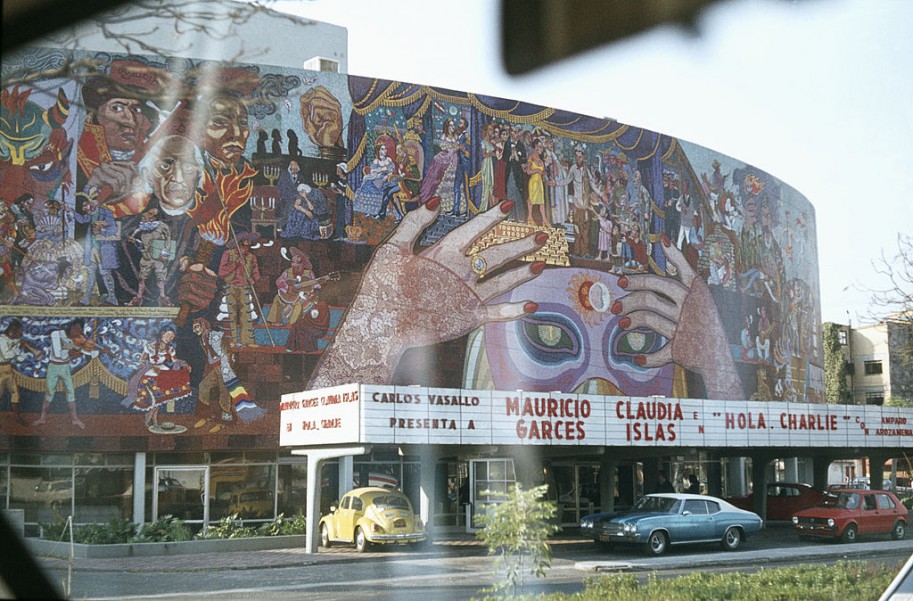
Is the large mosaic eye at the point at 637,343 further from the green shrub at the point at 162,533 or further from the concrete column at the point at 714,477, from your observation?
the green shrub at the point at 162,533

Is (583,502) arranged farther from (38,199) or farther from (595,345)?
(38,199)

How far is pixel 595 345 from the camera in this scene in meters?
37.4

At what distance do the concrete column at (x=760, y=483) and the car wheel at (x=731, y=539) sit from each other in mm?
8986

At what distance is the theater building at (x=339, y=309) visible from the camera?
96.2 feet

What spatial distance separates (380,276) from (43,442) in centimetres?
1132

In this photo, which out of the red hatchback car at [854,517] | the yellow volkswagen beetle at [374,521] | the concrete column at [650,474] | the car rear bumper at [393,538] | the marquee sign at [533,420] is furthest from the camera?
the concrete column at [650,474]

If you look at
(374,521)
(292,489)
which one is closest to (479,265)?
(292,489)

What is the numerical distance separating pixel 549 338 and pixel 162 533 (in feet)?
49.4

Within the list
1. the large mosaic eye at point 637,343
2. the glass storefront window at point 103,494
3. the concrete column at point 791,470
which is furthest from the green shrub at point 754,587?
the concrete column at point 791,470

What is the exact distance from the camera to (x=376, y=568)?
872 inches

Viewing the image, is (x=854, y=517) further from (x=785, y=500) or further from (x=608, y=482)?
(x=785, y=500)

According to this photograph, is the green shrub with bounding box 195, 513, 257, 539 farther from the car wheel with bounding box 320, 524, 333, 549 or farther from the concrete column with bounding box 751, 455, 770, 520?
the concrete column with bounding box 751, 455, 770, 520

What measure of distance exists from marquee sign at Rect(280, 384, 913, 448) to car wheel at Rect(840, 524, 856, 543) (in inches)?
187

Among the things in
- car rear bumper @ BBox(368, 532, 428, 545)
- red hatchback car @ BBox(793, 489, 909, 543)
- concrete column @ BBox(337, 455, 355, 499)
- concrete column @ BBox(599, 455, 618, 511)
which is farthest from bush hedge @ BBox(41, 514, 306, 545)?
red hatchback car @ BBox(793, 489, 909, 543)
